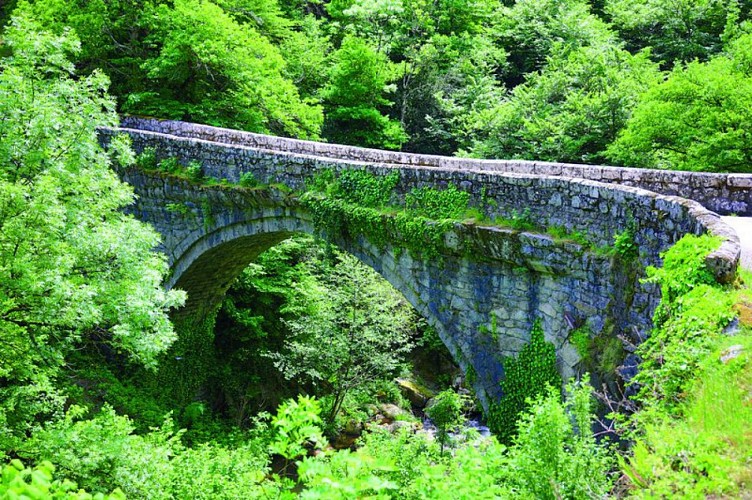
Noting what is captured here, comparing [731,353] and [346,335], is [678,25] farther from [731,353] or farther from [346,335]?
[731,353]

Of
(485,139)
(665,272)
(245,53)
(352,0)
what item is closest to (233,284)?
(245,53)

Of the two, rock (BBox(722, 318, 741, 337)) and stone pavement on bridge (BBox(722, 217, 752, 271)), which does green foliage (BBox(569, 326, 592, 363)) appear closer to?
stone pavement on bridge (BBox(722, 217, 752, 271))

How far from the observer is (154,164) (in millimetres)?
14281

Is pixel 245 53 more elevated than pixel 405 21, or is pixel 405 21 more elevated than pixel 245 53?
pixel 405 21

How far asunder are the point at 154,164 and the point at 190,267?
7.94 ft

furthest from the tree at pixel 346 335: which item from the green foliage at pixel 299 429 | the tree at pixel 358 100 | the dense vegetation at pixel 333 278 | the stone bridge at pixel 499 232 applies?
the green foliage at pixel 299 429

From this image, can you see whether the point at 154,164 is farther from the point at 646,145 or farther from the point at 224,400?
the point at 646,145

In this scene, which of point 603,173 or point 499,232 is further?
point 603,173

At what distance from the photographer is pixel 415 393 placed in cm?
1811

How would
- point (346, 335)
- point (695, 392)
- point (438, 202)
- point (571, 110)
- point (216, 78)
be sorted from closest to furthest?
1. point (695, 392)
2. point (438, 202)
3. point (346, 335)
4. point (216, 78)
5. point (571, 110)

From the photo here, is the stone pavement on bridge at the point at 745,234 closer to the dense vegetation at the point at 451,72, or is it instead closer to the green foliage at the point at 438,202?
the green foliage at the point at 438,202

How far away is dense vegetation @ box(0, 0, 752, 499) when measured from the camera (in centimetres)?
440

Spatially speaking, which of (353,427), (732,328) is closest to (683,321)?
(732,328)

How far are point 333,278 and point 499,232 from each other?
7610 mm
